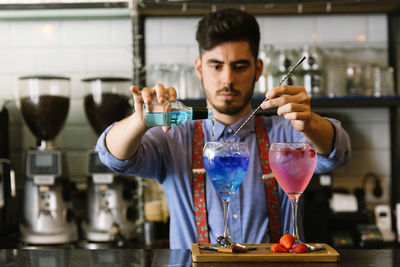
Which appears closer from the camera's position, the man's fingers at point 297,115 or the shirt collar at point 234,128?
the man's fingers at point 297,115

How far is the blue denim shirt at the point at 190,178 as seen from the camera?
171 cm

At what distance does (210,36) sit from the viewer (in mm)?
1854

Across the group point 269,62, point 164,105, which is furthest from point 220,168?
point 269,62

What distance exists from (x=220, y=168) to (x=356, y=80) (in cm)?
168

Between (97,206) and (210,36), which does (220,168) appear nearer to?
(210,36)

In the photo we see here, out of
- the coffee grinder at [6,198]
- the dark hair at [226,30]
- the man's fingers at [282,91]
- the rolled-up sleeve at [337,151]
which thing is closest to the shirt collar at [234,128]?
the dark hair at [226,30]

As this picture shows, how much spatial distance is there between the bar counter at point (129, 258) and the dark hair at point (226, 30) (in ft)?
2.75

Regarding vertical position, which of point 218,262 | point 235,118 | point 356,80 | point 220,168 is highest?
point 356,80

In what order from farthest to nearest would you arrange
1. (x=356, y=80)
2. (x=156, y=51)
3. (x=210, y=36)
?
(x=156, y=51), (x=356, y=80), (x=210, y=36)

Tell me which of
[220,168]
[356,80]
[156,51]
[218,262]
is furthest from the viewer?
[156,51]

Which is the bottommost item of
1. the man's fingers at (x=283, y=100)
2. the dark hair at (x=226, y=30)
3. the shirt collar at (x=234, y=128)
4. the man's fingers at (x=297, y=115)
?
the shirt collar at (x=234, y=128)

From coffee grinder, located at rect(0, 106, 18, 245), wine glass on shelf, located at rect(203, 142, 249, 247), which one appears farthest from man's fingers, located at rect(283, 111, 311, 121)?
coffee grinder, located at rect(0, 106, 18, 245)

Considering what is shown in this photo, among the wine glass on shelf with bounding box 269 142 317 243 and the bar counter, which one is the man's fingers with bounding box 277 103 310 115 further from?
the bar counter

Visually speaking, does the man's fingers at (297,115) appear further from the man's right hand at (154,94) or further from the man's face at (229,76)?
the man's face at (229,76)
